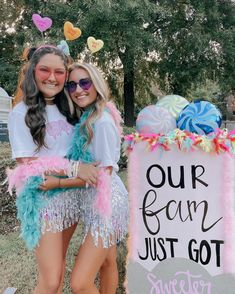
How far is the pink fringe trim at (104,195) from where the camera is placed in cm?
221

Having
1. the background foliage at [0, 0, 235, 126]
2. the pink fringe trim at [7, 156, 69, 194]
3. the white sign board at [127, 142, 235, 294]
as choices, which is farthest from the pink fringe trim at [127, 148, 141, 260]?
the background foliage at [0, 0, 235, 126]

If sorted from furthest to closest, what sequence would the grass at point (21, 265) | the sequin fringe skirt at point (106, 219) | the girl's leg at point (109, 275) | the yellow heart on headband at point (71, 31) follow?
the grass at point (21, 265)
the yellow heart on headband at point (71, 31)
the girl's leg at point (109, 275)
the sequin fringe skirt at point (106, 219)

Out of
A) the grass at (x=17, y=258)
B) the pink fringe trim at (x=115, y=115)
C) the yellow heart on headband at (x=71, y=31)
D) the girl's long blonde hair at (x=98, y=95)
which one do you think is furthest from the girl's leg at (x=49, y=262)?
the yellow heart on headband at (x=71, y=31)

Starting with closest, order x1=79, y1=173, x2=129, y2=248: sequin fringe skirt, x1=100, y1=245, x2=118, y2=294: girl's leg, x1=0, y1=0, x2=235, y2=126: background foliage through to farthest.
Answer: x1=79, y1=173, x2=129, y2=248: sequin fringe skirt
x1=100, y1=245, x2=118, y2=294: girl's leg
x1=0, y1=0, x2=235, y2=126: background foliage

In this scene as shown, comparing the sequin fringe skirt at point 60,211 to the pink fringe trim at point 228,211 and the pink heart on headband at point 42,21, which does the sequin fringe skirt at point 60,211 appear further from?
the pink heart on headband at point 42,21

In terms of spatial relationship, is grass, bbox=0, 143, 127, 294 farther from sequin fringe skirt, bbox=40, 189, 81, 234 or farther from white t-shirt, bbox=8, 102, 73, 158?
white t-shirt, bbox=8, 102, 73, 158

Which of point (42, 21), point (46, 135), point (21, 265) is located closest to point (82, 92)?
point (46, 135)

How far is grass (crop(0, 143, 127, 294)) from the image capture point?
3.50 m

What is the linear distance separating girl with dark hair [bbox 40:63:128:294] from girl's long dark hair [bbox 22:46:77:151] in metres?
0.08

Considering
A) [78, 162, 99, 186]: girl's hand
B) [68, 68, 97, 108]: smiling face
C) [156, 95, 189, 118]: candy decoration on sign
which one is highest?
[68, 68, 97, 108]: smiling face

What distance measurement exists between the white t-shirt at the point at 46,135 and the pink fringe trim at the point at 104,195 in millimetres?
252

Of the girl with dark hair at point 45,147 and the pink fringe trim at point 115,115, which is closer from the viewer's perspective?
the girl with dark hair at point 45,147

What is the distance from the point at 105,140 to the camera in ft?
7.07

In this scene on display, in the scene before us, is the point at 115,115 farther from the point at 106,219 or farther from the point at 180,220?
the point at 180,220
